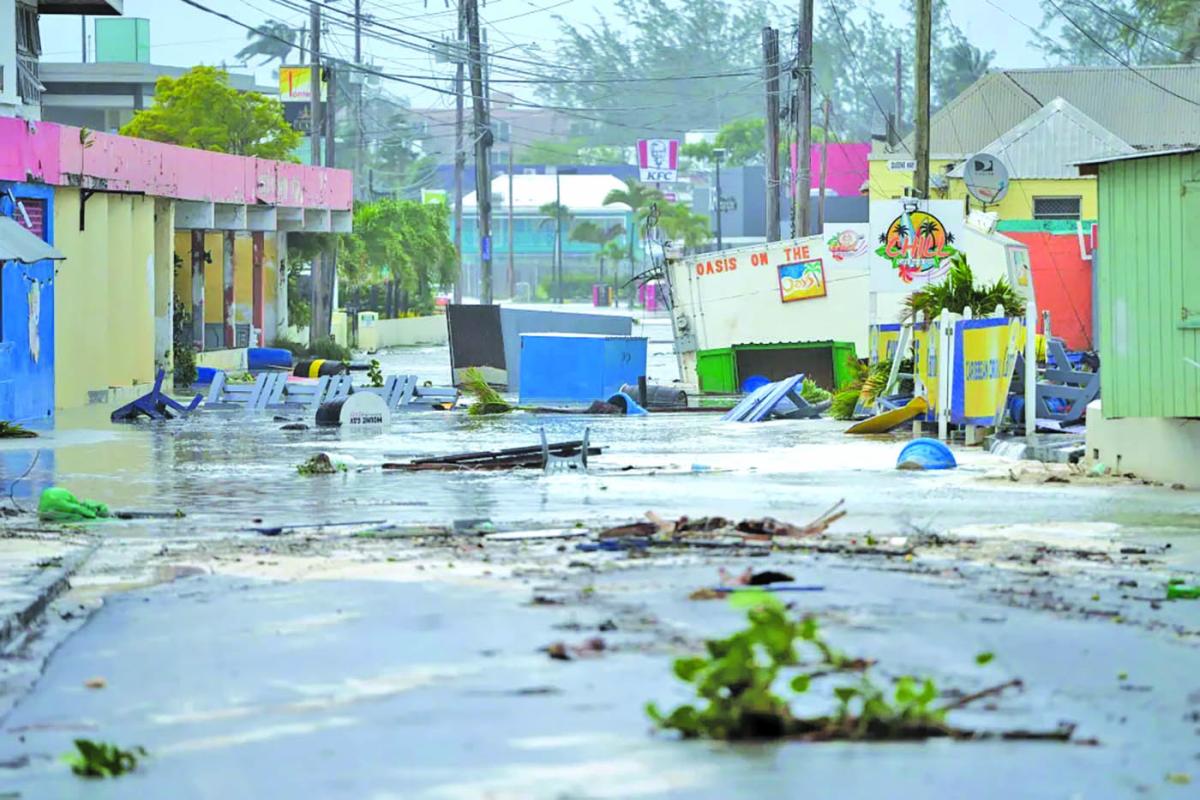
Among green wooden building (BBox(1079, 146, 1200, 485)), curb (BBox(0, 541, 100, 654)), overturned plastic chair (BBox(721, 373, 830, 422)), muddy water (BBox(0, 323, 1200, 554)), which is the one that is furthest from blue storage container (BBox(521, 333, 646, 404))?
curb (BBox(0, 541, 100, 654))

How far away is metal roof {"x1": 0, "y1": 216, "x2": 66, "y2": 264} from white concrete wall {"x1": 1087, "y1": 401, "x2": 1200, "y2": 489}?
12.6m

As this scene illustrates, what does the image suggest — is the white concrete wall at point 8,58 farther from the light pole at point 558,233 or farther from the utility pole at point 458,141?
the light pole at point 558,233

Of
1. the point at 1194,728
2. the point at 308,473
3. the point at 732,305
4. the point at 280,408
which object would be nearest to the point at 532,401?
the point at 280,408

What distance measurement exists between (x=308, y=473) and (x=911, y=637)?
37.1 ft

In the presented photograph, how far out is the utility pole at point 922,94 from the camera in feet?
109

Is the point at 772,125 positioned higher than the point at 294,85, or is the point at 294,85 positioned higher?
the point at 294,85

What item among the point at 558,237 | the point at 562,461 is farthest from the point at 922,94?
the point at 558,237

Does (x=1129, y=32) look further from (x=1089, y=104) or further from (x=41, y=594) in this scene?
(x=41, y=594)

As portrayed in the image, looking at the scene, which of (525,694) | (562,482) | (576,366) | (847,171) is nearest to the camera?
(525,694)

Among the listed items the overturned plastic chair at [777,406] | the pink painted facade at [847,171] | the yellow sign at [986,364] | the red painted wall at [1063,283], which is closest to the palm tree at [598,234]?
the pink painted facade at [847,171]

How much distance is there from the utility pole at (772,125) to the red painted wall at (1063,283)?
416 inches

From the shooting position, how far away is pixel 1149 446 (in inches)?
723

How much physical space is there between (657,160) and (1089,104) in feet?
272

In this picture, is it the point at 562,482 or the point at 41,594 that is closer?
the point at 41,594
